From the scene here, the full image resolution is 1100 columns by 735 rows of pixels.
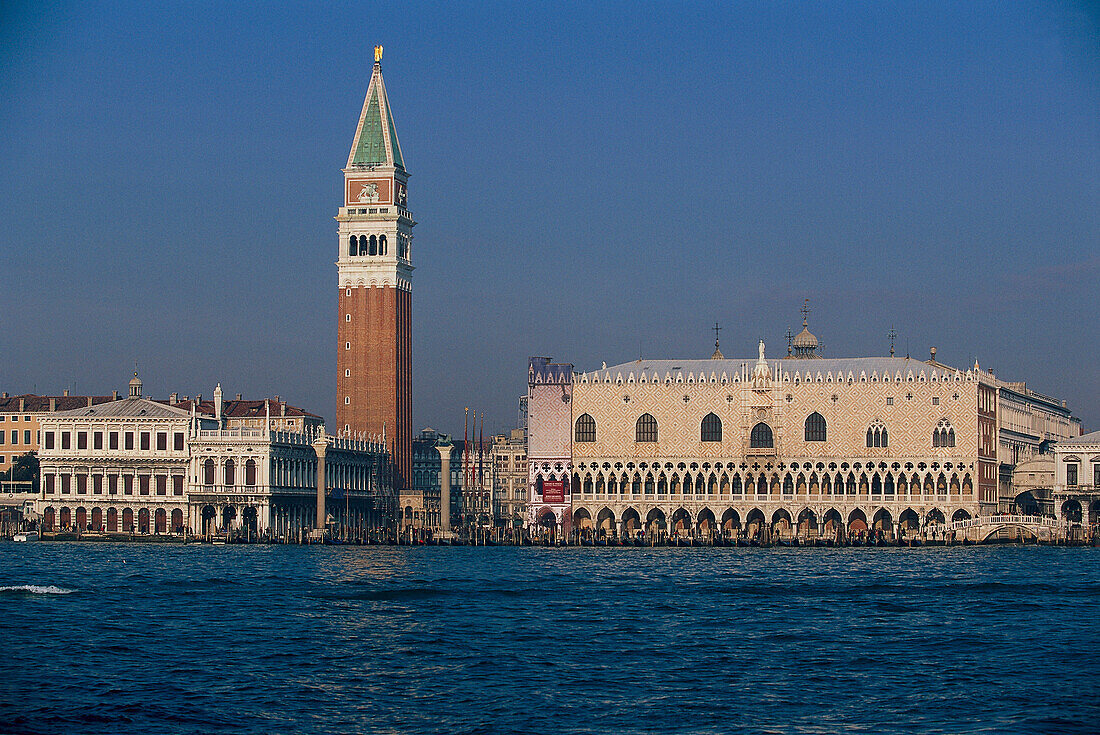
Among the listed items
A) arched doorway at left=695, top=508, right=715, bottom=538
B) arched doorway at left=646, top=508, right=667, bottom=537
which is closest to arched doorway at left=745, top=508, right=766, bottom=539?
arched doorway at left=695, top=508, right=715, bottom=538

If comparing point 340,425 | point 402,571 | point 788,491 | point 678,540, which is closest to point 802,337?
point 788,491

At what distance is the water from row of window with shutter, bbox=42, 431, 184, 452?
34.9 m

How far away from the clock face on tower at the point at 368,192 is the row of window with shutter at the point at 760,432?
68.9 feet

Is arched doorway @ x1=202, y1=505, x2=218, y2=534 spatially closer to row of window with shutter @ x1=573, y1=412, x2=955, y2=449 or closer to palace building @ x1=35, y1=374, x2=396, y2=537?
palace building @ x1=35, y1=374, x2=396, y2=537

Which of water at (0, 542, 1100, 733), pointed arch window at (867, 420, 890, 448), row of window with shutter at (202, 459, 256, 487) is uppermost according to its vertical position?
pointed arch window at (867, 420, 890, 448)

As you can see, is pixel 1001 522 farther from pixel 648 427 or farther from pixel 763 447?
pixel 648 427

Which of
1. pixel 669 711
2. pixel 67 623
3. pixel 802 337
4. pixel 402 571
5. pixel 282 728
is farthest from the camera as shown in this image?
pixel 802 337

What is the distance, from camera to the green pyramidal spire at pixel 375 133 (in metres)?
119

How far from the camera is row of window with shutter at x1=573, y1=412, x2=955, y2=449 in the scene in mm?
103375

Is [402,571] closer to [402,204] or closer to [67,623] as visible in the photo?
[67,623]

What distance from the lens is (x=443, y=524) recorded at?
108m

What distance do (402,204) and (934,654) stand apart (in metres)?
80.6

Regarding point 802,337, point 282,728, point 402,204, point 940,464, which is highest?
point 402,204

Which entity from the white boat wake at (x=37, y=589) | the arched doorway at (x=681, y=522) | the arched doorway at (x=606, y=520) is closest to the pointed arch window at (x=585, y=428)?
the arched doorway at (x=606, y=520)
